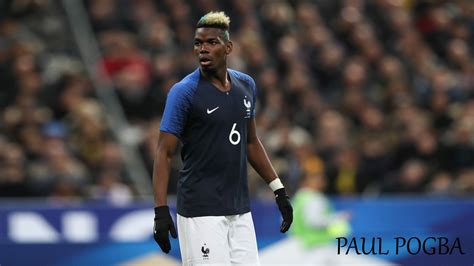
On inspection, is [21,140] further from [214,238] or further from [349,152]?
[214,238]

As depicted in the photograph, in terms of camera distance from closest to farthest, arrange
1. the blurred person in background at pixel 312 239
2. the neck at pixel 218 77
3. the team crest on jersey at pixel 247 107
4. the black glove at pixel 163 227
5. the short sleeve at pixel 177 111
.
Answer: the black glove at pixel 163 227, the short sleeve at pixel 177 111, the neck at pixel 218 77, the team crest on jersey at pixel 247 107, the blurred person in background at pixel 312 239

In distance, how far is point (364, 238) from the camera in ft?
29.3

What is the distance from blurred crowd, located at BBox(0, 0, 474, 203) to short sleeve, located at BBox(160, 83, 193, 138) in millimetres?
5866

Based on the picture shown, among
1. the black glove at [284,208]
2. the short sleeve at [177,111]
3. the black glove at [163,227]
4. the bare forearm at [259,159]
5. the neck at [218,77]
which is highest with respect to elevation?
the neck at [218,77]

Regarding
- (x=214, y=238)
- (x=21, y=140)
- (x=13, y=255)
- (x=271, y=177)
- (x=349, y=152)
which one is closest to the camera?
(x=214, y=238)

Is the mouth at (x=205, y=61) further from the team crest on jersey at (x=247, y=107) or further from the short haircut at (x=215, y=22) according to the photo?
the team crest on jersey at (x=247, y=107)

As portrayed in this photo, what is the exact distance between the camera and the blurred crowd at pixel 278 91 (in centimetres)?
1263

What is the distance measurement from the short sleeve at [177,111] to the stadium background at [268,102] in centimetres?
419

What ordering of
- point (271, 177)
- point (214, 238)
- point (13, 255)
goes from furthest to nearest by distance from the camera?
point (13, 255), point (271, 177), point (214, 238)

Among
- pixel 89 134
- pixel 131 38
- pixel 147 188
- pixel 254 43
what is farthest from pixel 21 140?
pixel 254 43

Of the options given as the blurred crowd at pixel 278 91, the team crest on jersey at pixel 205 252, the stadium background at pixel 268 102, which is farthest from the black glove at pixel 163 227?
the blurred crowd at pixel 278 91

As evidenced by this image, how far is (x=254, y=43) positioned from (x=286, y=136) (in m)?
1.58

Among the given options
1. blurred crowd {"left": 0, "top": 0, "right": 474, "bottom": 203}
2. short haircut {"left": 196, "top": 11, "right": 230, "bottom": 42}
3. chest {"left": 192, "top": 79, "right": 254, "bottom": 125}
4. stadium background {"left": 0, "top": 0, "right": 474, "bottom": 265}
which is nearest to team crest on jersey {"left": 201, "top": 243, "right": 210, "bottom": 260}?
chest {"left": 192, "top": 79, "right": 254, "bottom": 125}

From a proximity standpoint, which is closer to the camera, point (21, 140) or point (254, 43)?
point (21, 140)
